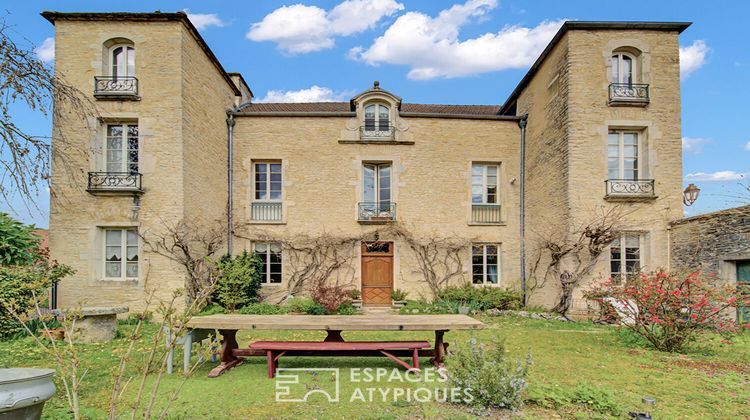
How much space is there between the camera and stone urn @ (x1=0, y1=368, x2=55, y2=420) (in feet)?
10.3

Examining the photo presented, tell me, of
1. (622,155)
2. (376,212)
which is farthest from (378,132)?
(622,155)

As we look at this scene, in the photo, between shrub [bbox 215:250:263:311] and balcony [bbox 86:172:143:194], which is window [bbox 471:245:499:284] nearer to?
shrub [bbox 215:250:263:311]

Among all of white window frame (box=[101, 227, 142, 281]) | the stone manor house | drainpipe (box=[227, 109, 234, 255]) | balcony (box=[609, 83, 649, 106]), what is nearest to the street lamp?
the stone manor house

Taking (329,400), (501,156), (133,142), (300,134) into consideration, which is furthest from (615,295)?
(133,142)

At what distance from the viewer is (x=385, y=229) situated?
1295cm

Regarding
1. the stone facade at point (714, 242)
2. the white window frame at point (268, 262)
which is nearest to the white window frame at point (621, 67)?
the stone facade at point (714, 242)

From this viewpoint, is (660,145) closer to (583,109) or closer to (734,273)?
(583,109)

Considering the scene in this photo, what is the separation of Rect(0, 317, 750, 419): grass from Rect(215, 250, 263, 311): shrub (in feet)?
11.3

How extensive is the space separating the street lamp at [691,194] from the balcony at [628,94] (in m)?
2.64

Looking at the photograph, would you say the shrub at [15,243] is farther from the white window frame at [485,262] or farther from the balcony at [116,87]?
the white window frame at [485,262]

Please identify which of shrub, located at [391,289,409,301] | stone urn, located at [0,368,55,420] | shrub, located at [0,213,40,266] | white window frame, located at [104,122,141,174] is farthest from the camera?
shrub, located at [391,289,409,301]

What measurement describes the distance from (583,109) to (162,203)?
11.3m

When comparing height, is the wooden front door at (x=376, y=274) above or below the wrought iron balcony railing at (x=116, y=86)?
below

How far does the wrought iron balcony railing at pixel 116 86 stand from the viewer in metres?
10.5
